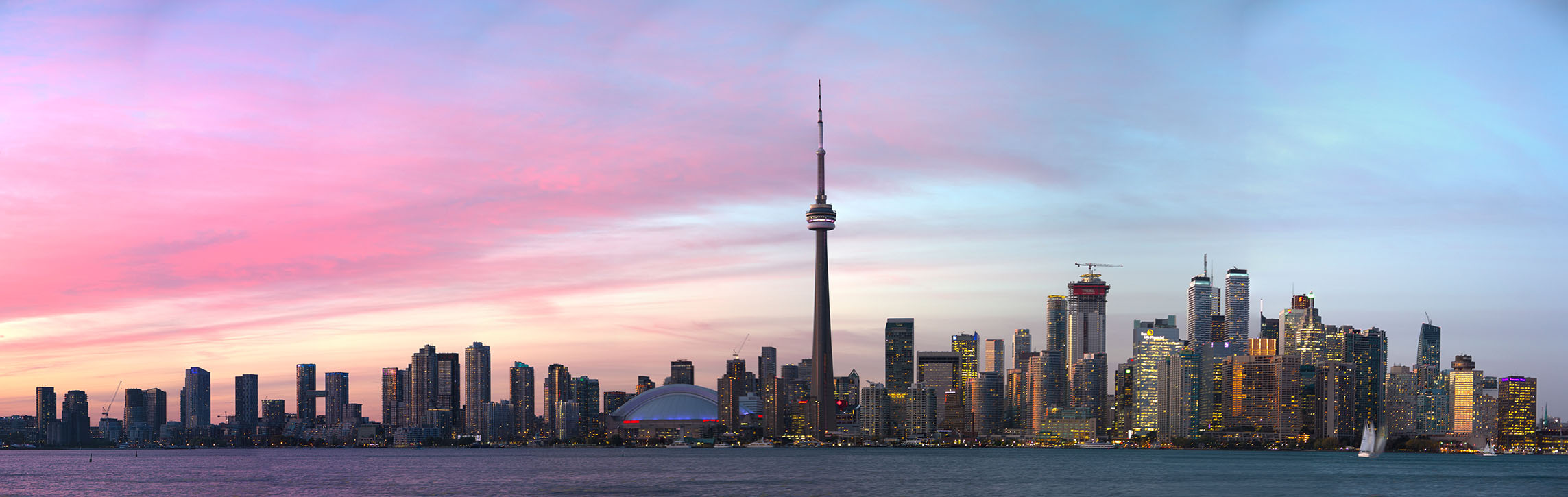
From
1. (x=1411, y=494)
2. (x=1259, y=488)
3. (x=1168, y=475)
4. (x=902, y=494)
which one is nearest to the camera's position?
(x=902, y=494)

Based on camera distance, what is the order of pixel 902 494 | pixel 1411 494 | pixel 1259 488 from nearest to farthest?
pixel 902 494, pixel 1411 494, pixel 1259 488

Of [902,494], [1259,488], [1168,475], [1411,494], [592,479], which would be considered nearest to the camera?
[902,494]

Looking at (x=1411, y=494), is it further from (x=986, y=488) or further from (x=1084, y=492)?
(x=986, y=488)

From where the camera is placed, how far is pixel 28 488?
16250cm

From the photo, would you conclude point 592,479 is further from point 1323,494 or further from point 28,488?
point 1323,494

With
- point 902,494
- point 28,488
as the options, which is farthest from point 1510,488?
point 28,488

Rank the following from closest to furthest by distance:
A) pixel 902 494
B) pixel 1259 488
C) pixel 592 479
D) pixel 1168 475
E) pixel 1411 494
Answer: pixel 902 494, pixel 1411 494, pixel 1259 488, pixel 592 479, pixel 1168 475

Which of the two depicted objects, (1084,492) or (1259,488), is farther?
(1259,488)

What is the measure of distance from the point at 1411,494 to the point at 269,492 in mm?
127327

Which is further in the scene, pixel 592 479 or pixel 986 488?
pixel 592 479

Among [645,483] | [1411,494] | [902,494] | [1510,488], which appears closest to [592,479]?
[645,483]

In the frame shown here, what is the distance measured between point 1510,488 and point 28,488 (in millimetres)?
184653

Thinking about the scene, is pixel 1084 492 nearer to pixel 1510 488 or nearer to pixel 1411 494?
pixel 1411 494

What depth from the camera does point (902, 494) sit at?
140m
